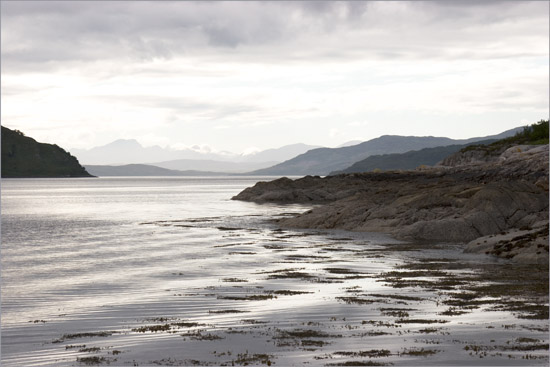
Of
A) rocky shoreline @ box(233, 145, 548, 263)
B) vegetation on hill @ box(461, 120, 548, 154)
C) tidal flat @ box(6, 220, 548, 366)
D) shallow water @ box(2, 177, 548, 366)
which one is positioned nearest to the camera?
tidal flat @ box(6, 220, 548, 366)

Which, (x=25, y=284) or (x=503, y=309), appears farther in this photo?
(x=25, y=284)

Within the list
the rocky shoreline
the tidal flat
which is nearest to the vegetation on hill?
the rocky shoreline

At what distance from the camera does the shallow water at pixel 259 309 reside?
587 inches

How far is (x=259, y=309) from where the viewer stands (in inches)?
816

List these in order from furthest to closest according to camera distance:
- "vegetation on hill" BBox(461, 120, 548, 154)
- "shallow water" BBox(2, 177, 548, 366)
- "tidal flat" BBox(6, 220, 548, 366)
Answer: "vegetation on hill" BBox(461, 120, 548, 154) < "shallow water" BBox(2, 177, 548, 366) < "tidal flat" BBox(6, 220, 548, 366)

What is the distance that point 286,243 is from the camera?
44562mm

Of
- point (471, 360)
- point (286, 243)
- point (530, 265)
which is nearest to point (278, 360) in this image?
point (471, 360)

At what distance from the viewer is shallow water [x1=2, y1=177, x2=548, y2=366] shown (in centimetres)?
1490

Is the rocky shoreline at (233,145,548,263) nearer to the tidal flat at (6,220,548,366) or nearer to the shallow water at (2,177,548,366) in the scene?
the shallow water at (2,177,548,366)

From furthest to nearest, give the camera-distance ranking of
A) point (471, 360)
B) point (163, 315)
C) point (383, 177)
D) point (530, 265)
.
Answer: point (383, 177) < point (530, 265) < point (163, 315) < point (471, 360)

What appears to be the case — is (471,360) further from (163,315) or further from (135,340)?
(163,315)

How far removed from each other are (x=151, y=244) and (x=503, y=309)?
1213 inches

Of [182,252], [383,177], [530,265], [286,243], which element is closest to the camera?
[530,265]

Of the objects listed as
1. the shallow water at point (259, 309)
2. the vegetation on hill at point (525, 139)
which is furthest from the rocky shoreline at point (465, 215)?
the vegetation on hill at point (525, 139)
